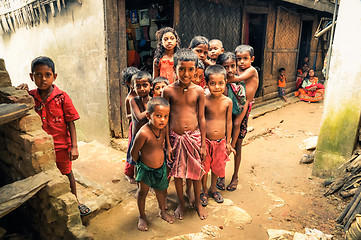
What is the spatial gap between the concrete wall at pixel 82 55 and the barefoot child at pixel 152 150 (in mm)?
2407

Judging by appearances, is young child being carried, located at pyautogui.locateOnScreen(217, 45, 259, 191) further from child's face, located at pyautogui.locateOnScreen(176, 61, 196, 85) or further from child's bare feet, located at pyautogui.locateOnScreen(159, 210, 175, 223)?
child's bare feet, located at pyautogui.locateOnScreen(159, 210, 175, 223)

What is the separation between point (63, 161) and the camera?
8.43 feet

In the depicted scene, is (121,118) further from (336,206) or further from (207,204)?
(336,206)

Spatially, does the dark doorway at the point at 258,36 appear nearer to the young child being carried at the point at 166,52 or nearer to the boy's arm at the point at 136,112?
the young child being carried at the point at 166,52

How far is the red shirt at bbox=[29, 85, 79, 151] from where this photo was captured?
2.44 meters

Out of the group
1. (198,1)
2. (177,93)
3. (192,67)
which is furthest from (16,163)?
(198,1)

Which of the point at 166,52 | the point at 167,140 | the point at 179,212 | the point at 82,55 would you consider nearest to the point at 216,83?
the point at 167,140

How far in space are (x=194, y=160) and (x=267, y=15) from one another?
6280 mm

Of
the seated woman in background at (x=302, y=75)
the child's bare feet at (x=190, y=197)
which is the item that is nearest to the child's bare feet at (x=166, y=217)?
the child's bare feet at (x=190, y=197)

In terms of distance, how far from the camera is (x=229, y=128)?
279 cm

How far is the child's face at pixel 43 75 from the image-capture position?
2320mm

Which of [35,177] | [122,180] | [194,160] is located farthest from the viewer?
[122,180]

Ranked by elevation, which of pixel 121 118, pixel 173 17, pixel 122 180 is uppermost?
pixel 173 17

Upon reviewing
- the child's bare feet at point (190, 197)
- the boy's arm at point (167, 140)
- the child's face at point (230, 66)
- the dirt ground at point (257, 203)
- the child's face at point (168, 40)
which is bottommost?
the dirt ground at point (257, 203)
